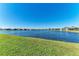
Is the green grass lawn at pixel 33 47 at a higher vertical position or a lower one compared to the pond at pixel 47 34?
lower

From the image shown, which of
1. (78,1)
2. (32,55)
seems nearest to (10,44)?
(32,55)

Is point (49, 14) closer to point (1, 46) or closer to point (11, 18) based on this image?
point (11, 18)

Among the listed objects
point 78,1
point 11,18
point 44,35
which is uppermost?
point 78,1

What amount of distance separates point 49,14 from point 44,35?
30 cm

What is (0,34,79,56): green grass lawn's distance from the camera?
9.28 feet

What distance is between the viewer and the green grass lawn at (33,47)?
2.83m

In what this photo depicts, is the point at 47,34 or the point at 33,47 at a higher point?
the point at 47,34

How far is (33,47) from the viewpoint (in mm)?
2861

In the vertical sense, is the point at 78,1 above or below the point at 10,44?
above

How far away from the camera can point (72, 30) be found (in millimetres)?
2912

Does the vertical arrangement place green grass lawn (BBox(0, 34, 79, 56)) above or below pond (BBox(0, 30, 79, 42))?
below

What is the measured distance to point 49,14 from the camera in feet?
9.54

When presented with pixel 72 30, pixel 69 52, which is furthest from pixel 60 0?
pixel 69 52

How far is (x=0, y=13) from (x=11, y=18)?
17cm
